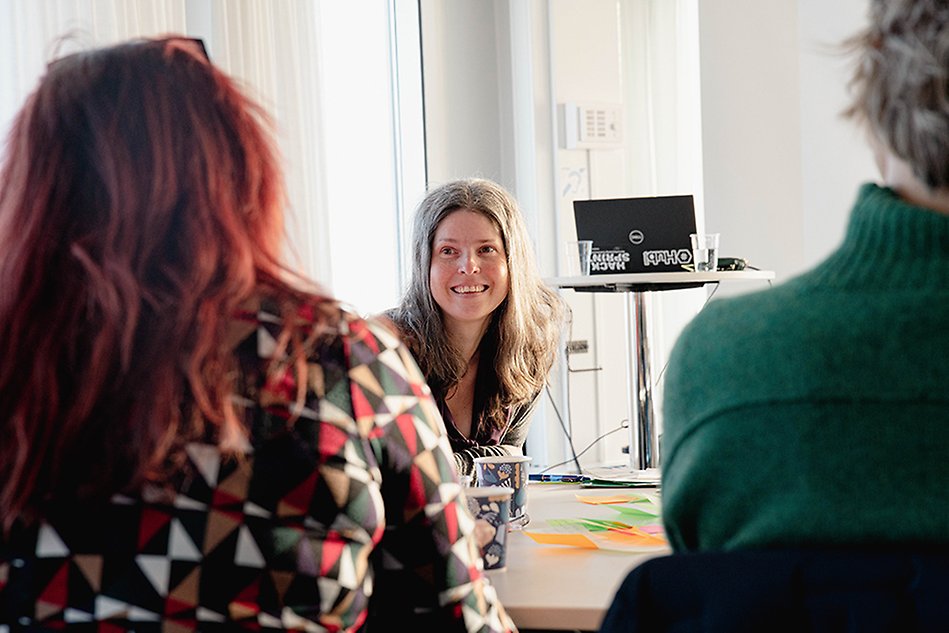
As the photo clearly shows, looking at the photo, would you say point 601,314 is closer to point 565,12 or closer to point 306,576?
point 565,12

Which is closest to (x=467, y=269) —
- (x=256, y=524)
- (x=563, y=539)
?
(x=563, y=539)

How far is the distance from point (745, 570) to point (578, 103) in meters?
4.18

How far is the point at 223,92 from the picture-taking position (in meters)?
1.17

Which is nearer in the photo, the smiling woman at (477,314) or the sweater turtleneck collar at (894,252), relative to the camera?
the sweater turtleneck collar at (894,252)

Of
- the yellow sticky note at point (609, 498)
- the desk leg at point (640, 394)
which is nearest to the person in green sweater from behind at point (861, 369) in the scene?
the yellow sticky note at point (609, 498)

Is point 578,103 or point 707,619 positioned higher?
point 578,103

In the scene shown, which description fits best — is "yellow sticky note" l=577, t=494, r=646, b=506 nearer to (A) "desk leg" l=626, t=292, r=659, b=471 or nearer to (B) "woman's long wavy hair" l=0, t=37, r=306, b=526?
(A) "desk leg" l=626, t=292, r=659, b=471

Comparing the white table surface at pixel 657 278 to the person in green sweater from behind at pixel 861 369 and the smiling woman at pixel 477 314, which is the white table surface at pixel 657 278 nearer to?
the smiling woman at pixel 477 314

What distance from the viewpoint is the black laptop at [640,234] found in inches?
118

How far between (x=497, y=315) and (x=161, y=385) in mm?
1916

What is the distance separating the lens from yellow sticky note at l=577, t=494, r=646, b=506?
7.57 ft

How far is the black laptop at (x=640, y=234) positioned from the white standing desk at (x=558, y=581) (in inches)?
41.9

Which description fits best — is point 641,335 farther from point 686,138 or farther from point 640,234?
point 686,138

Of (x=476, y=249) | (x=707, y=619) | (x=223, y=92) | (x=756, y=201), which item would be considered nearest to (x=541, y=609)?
(x=707, y=619)
